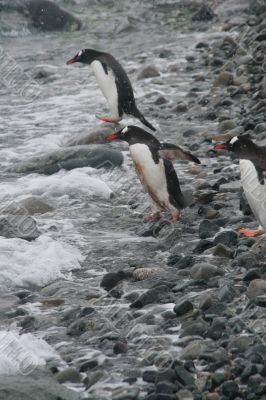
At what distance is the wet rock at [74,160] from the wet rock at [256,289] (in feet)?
12.4

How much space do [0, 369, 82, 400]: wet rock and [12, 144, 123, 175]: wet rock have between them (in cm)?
→ 459

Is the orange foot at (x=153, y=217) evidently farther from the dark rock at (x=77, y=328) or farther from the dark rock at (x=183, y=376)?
the dark rock at (x=183, y=376)

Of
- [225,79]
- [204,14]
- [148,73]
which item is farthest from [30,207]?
[204,14]

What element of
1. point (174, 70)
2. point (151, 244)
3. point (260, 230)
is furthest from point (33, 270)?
point (174, 70)

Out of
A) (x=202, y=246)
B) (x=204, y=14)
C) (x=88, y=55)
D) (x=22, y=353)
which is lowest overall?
(x=204, y=14)

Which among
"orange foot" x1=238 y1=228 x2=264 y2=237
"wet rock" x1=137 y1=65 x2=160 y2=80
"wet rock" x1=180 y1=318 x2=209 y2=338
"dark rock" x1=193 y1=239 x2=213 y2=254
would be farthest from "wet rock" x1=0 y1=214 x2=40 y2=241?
"wet rock" x1=137 y1=65 x2=160 y2=80

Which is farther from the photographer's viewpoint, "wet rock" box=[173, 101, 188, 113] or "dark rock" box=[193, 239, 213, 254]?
"wet rock" box=[173, 101, 188, 113]

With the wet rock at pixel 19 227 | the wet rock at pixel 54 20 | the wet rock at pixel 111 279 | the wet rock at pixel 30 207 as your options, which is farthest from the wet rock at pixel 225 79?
the wet rock at pixel 54 20

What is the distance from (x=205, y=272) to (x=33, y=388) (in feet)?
5.97

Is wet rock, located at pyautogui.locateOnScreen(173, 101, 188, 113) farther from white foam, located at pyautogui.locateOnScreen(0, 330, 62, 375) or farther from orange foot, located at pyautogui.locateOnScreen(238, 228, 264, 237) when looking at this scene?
white foam, located at pyautogui.locateOnScreen(0, 330, 62, 375)

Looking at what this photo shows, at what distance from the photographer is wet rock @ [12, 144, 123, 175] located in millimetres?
8867

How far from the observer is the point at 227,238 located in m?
6.35

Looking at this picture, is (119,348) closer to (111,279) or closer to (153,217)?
(111,279)

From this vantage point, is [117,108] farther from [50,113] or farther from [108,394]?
[108,394]
